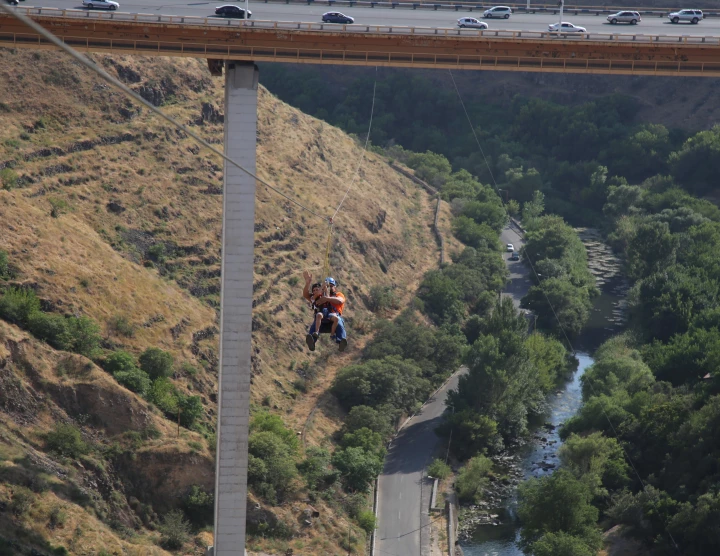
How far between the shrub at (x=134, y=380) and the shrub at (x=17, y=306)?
528 cm

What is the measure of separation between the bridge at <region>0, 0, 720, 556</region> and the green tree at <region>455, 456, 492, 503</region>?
22.1 meters

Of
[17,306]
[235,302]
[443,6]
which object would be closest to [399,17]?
[443,6]

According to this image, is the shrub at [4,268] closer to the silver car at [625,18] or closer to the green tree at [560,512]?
the green tree at [560,512]

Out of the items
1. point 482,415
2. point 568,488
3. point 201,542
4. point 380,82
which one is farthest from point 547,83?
point 201,542

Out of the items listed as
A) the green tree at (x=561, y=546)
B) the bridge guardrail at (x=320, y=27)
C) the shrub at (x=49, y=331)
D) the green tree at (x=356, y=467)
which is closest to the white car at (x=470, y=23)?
the bridge guardrail at (x=320, y=27)

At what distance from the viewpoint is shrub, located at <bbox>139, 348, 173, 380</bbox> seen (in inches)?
2488

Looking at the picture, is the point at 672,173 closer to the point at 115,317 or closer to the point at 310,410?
the point at 310,410

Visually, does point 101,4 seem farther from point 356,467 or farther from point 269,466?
point 356,467

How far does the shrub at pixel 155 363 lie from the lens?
63188mm

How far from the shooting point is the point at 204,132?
8706 centimetres

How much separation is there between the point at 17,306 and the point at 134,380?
270 inches

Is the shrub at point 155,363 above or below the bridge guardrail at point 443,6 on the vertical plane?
below

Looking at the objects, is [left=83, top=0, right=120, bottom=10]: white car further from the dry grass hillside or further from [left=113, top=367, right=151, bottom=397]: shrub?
[left=113, top=367, right=151, bottom=397]: shrub

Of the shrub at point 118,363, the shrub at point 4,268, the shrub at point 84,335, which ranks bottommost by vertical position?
the shrub at point 118,363
